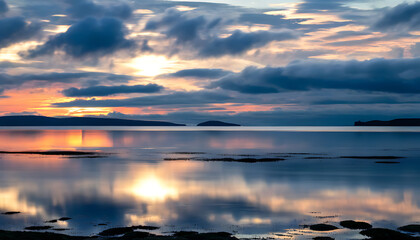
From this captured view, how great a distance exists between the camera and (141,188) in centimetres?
5056

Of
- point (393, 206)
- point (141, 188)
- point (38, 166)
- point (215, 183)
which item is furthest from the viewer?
point (38, 166)

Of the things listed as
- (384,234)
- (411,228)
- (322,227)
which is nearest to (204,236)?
(322,227)

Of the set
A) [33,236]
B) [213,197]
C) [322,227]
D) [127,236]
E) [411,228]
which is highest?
[33,236]

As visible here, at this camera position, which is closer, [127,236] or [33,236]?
[33,236]

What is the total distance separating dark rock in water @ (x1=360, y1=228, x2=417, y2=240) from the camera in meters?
26.7

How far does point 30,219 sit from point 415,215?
3071cm

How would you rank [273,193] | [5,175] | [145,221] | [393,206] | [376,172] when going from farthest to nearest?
[376,172]
[5,175]
[273,193]
[393,206]
[145,221]

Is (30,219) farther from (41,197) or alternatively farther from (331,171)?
(331,171)

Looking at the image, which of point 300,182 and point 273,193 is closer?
point 273,193

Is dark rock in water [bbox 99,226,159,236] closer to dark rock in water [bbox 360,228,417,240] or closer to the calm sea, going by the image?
the calm sea

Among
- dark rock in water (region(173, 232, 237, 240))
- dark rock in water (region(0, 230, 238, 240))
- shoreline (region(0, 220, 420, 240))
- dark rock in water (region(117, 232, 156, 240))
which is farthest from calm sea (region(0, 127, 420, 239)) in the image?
dark rock in water (region(117, 232, 156, 240))

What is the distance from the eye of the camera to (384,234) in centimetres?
2742

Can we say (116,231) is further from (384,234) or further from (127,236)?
(384,234)

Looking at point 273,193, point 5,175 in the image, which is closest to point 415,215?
point 273,193
